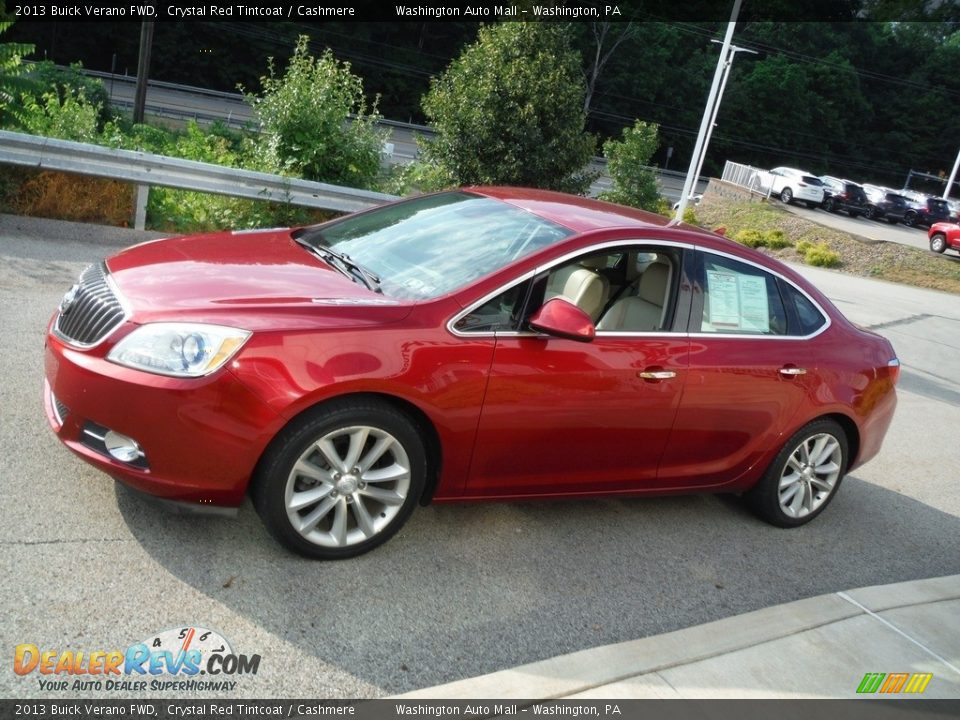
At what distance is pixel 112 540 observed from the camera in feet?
12.6

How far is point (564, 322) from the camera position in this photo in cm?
409

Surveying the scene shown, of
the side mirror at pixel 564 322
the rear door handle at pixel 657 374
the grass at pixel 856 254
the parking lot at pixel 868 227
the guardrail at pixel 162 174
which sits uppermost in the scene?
the side mirror at pixel 564 322

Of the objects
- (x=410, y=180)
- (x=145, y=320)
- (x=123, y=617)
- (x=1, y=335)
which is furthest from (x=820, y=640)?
(x=410, y=180)

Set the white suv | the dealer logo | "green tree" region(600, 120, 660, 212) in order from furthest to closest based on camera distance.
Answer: the white suv < "green tree" region(600, 120, 660, 212) < the dealer logo

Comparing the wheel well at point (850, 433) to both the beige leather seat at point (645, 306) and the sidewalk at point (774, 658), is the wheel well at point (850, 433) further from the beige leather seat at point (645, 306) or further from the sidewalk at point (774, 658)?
the beige leather seat at point (645, 306)

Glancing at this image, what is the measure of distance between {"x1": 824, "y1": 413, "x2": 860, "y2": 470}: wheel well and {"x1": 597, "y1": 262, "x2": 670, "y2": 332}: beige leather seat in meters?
1.43

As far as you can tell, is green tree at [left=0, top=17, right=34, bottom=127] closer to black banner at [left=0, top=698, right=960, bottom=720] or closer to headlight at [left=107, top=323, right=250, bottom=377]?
headlight at [left=107, top=323, right=250, bottom=377]

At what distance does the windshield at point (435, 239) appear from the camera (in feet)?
14.4

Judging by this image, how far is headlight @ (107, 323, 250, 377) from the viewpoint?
3.59m

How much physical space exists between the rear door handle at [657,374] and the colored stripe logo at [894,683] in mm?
1610

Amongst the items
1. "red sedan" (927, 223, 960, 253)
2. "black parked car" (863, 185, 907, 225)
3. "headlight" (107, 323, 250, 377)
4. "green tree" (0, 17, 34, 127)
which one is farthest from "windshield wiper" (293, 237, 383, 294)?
"black parked car" (863, 185, 907, 225)

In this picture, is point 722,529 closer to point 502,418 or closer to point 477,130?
point 502,418

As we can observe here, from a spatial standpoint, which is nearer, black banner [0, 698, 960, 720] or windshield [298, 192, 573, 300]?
black banner [0, 698, 960, 720]

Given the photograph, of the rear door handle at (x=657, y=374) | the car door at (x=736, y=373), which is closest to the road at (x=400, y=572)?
the car door at (x=736, y=373)
